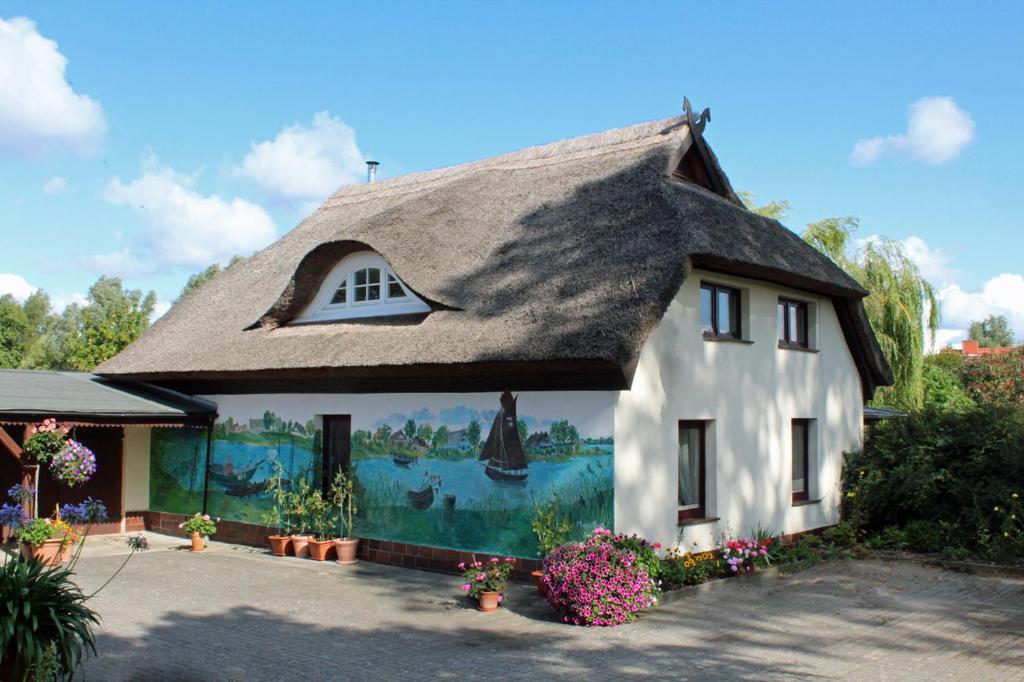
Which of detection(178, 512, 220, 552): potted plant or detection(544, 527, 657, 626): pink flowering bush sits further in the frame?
detection(178, 512, 220, 552): potted plant

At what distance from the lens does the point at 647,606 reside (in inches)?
366

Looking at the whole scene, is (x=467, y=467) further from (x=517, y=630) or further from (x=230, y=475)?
(x=230, y=475)

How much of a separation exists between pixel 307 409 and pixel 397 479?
221 centimetres

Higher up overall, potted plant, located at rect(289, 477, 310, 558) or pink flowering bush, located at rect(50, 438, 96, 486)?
pink flowering bush, located at rect(50, 438, 96, 486)

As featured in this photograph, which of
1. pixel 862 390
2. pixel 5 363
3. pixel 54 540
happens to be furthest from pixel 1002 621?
pixel 5 363

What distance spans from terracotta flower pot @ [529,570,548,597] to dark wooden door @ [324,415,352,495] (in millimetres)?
3949

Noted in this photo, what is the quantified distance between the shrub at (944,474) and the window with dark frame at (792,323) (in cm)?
231

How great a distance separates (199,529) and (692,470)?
773 cm

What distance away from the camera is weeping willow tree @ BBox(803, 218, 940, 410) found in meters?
21.4

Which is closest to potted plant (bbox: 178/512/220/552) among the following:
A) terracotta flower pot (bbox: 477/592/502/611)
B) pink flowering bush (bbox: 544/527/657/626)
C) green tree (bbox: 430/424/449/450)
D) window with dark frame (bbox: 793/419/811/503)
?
green tree (bbox: 430/424/449/450)

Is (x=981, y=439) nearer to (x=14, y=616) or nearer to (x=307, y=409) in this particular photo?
(x=307, y=409)

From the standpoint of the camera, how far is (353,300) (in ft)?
45.1

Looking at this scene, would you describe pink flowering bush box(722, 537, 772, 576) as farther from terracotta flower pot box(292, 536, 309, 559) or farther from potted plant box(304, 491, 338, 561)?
terracotta flower pot box(292, 536, 309, 559)

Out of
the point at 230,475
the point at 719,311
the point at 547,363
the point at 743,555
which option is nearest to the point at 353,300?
the point at 230,475
